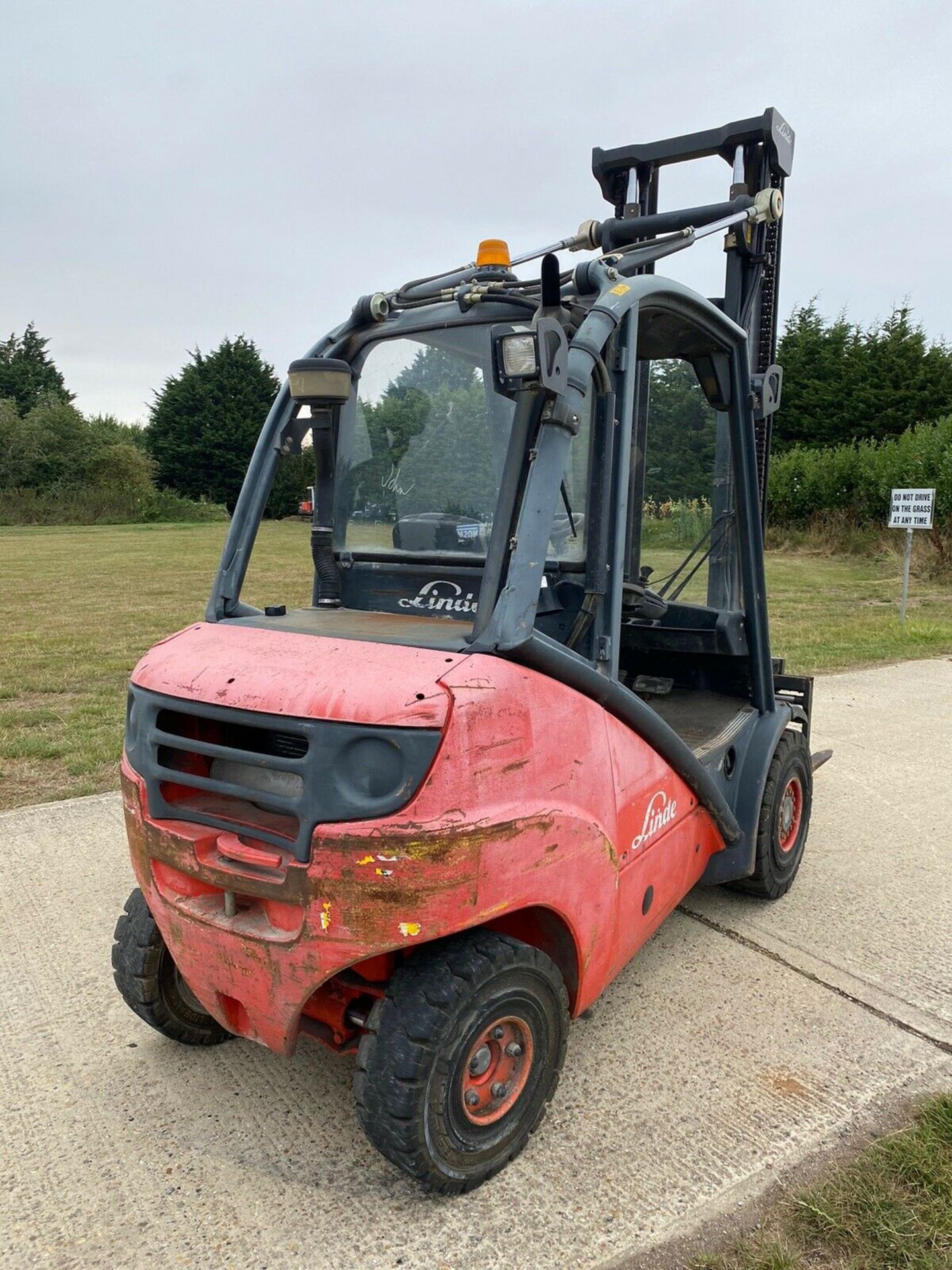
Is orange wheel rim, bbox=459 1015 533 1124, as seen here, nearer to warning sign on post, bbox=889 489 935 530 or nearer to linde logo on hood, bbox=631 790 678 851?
linde logo on hood, bbox=631 790 678 851

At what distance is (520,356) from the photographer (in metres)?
2.36

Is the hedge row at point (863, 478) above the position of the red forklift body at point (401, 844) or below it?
above

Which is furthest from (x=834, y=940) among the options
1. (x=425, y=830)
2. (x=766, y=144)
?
(x=766, y=144)

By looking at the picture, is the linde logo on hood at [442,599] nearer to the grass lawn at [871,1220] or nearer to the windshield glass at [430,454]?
the windshield glass at [430,454]

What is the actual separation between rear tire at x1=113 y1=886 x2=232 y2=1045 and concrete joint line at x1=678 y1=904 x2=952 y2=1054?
2.01 meters

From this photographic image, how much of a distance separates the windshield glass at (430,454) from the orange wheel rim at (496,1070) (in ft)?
4.52

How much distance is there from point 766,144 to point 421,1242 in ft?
14.5

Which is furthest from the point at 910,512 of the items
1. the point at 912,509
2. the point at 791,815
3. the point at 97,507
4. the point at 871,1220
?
the point at 97,507

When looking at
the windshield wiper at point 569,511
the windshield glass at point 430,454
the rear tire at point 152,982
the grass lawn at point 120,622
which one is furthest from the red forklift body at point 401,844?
the grass lawn at point 120,622

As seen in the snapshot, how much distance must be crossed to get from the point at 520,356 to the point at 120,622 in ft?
38.0

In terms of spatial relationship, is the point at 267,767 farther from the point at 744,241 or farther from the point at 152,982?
the point at 744,241

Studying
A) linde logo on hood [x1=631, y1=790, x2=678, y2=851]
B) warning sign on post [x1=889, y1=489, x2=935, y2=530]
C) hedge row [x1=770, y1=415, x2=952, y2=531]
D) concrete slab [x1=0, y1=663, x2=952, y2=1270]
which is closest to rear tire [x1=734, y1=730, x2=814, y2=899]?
concrete slab [x1=0, y1=663, x2=952, y2=1270]

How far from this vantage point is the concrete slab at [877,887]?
3.57 meters

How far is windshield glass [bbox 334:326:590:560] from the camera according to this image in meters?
3.08
